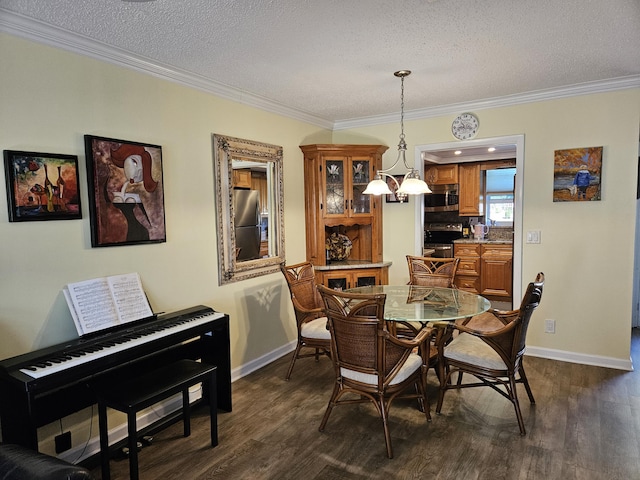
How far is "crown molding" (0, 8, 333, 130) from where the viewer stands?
2.08 m

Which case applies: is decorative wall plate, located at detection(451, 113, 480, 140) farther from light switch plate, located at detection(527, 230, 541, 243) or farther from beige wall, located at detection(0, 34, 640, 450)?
light switch plate, located at detection(527, 230, 541, 243)

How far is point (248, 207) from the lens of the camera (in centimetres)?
366

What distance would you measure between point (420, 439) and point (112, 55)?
10.1 feet

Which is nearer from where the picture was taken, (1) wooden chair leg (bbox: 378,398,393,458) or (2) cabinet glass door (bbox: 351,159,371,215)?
(1) wooden chair leg (bbox: 378,398,393,458)

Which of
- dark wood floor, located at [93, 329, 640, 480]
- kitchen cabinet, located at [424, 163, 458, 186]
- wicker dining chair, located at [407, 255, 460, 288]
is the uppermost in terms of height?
kitchen cabinet, located at [424, 163, 458, 186]

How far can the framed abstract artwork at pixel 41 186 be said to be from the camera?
2072 mm

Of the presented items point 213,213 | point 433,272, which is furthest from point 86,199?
point 433,272

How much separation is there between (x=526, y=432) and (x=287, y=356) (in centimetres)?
222

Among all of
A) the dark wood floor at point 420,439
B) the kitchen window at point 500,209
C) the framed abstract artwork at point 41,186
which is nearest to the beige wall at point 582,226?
the dark wood floor at point 420,439

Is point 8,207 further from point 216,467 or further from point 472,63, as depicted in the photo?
point 472,63

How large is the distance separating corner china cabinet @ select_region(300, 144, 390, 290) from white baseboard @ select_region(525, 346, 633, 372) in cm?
165

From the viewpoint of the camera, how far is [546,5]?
6.71 feet

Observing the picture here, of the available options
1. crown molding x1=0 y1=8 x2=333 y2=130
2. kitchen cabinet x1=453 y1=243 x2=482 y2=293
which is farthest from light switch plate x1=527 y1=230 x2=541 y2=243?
crown molding x1=0 y1=8 x2=333 y2=130

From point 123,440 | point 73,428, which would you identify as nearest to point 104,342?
point 73,428
